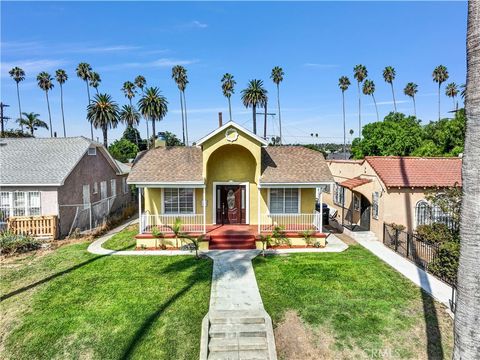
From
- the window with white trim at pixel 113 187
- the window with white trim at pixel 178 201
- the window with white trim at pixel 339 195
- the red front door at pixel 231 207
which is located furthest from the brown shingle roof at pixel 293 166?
the window with white trim at pixel 113 187

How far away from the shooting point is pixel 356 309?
982 cm

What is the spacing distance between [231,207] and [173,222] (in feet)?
11.5

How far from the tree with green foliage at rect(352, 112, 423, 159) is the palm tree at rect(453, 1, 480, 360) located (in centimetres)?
3586

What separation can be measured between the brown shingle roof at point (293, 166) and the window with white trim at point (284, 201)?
107 cm

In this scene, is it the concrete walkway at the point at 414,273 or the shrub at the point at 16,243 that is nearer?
the concrete walkway at the point at 414,273

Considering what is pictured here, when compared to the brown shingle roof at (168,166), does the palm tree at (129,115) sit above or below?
above

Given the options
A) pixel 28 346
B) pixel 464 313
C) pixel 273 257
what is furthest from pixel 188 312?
pixel 464 313

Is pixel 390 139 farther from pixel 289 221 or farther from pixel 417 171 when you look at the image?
pixel 289 221

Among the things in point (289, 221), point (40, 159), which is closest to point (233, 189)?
point (289, 221)

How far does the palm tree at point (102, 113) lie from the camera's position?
4094cm

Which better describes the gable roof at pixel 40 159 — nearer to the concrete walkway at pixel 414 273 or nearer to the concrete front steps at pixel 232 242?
the concrete front steps at pixel 232 242

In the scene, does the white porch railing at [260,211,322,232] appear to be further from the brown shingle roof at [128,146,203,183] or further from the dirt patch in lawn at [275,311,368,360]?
the dirt patch in lawn at [275,311,368,360]

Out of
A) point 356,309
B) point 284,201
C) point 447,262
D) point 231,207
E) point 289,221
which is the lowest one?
point 356,309

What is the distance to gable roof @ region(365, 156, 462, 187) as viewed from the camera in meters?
17.7
